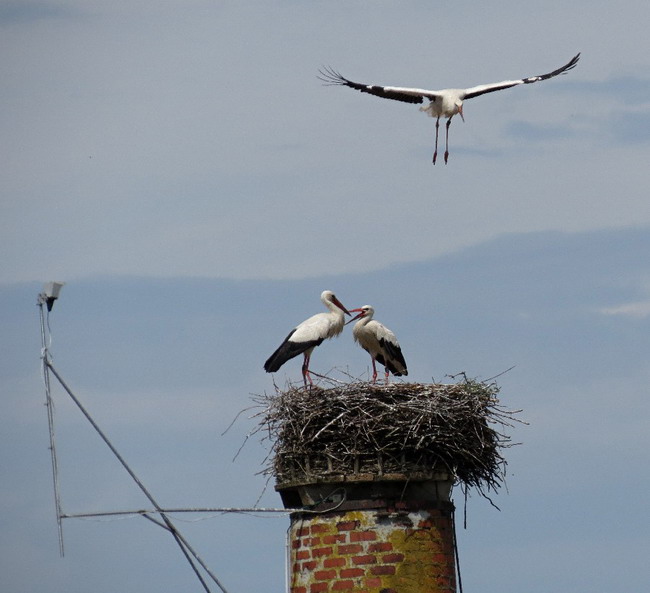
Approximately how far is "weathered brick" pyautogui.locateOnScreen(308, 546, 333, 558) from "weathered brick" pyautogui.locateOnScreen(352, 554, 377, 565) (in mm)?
214

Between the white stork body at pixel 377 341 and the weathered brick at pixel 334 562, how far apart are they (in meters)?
5.80

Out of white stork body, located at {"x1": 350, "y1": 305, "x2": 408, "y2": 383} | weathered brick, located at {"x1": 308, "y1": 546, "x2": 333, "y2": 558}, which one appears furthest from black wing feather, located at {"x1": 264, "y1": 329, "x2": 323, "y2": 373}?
weathered brick, located at {"x1": 308, "y1": 546, "x2": 333, "y2": 558}

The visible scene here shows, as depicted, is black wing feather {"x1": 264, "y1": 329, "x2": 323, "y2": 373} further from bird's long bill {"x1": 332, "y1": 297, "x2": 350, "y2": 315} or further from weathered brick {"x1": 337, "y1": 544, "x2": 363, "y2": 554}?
weathered brick {"x1": 337, "y1": 544, "x2": 363, "y2": 554}

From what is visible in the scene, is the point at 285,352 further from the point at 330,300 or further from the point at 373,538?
the point at 373,538

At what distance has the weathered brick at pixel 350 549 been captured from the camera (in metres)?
10.9

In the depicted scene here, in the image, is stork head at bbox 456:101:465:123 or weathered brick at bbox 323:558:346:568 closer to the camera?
weathered brick at bbox 323:558:346:568

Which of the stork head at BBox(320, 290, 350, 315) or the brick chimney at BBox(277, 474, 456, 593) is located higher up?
the stork head at BBox(320, 290, 350, 315)

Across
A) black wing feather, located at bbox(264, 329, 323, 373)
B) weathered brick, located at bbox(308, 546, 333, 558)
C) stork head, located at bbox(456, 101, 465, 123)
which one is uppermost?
stork head, located at bbox(456, 101, 465, 123)

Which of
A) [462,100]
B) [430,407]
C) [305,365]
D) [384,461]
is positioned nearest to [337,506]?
[384,461]

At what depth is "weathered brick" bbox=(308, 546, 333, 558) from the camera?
10950mm

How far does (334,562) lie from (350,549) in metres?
0.16

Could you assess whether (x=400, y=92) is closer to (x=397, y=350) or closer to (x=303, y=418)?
(x=397, y=350)

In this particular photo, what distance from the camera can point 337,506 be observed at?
36.3ft

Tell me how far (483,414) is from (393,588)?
7.68 feet
